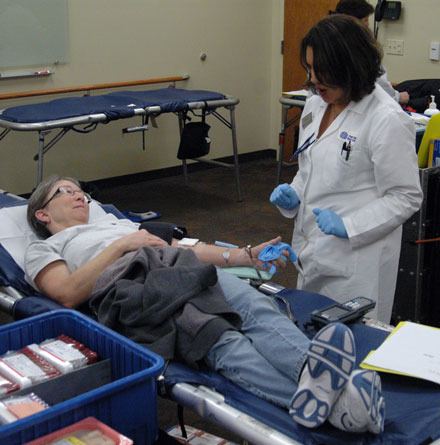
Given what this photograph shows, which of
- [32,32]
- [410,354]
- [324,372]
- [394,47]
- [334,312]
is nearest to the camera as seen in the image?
[324,372]

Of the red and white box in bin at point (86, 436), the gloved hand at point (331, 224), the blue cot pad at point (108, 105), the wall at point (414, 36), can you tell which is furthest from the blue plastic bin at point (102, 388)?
the wall at point (414, 36)

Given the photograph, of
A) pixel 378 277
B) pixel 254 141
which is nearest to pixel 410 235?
pixel 378 277

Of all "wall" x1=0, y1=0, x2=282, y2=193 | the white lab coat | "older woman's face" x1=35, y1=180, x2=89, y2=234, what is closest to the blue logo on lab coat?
the white lab coat

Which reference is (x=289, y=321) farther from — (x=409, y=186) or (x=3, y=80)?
(x=3, y=80)

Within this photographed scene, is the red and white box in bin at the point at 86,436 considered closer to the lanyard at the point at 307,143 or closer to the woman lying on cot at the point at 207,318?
the woman lying on cot at the point at 207,318

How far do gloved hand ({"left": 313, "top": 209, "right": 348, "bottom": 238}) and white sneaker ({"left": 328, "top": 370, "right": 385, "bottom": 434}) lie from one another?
2.36 ft

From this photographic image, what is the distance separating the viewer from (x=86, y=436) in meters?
1.42

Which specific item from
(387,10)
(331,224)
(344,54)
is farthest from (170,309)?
(387,10)

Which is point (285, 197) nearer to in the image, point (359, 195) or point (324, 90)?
point (359, 195)

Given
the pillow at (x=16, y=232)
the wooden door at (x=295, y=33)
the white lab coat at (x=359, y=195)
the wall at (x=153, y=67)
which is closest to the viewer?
the white lab coat at (x=359, y=195)

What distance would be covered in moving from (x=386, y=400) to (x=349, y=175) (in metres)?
0.74

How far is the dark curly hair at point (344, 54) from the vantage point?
2.09 meters

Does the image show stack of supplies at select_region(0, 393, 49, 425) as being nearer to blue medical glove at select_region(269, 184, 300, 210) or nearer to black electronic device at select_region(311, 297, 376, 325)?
black electronic device at select_region(311, 297, 376, 325)

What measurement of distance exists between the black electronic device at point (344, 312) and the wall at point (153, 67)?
3.25 metres
